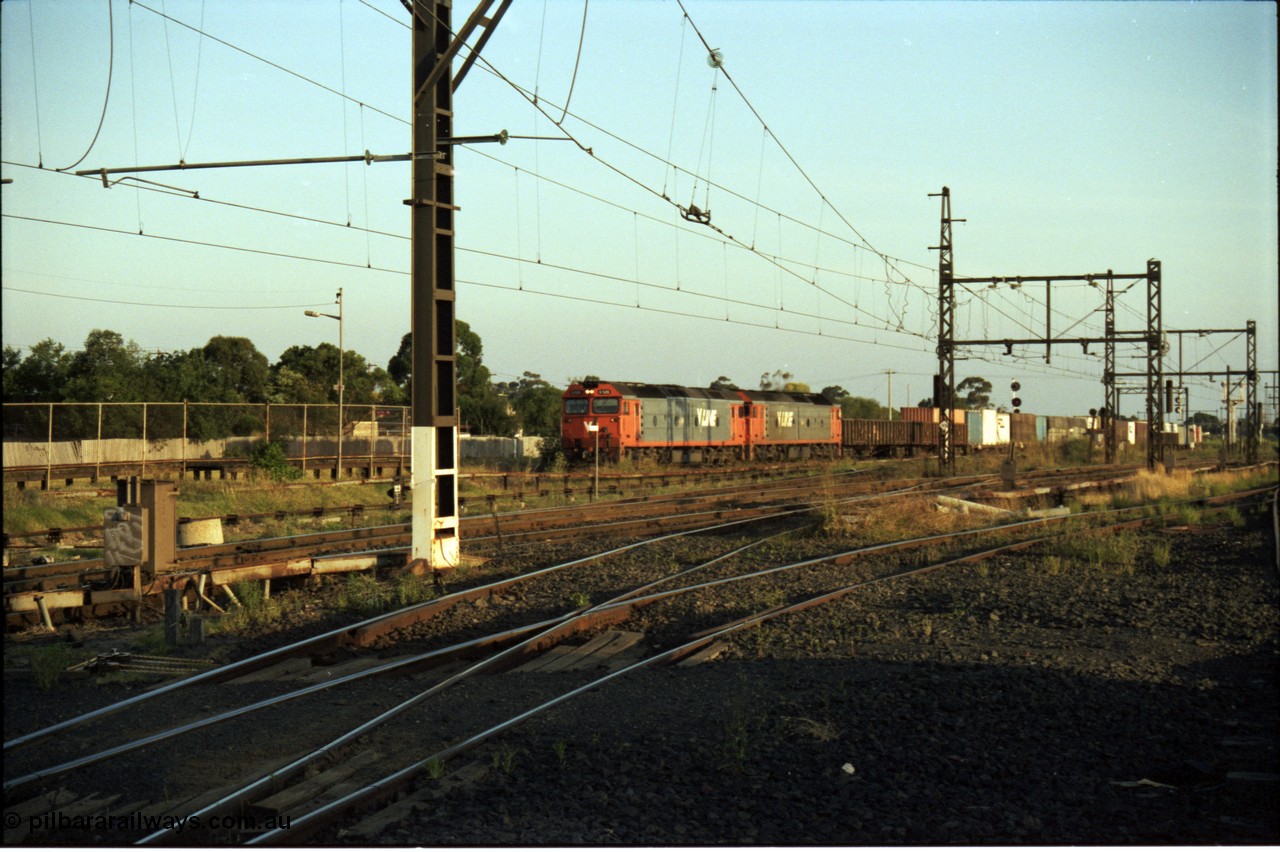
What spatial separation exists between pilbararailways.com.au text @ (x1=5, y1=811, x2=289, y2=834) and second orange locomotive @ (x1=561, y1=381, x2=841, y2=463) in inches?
964

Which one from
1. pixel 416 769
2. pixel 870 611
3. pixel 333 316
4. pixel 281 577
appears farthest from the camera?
pixel 333 316

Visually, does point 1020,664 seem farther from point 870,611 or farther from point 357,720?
point 357,720

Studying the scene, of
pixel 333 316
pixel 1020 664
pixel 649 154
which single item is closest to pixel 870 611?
pixel 1020 664

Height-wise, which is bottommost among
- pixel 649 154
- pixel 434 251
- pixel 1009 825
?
pixel 1009 825

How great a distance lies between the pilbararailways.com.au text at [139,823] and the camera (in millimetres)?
4465

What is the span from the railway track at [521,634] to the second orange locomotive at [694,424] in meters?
16.5

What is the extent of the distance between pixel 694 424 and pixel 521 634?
30.5 meters

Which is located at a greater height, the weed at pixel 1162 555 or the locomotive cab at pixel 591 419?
the locomotive cab at pixel 591 419

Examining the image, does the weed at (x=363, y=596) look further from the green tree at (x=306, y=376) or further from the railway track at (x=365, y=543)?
the green tree at (x=306, y=376)

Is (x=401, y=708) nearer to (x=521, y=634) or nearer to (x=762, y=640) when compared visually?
(x=521, y=634)

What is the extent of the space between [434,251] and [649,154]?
4452 millimetres

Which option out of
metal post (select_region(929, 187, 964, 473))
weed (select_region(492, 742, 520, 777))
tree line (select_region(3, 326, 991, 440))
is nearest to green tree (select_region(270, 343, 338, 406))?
tree line (select_region(3, 326, 991, 440))

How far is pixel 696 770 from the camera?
5.43 metres

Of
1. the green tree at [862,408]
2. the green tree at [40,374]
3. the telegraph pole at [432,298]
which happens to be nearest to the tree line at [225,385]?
the green tree at [40,374]
